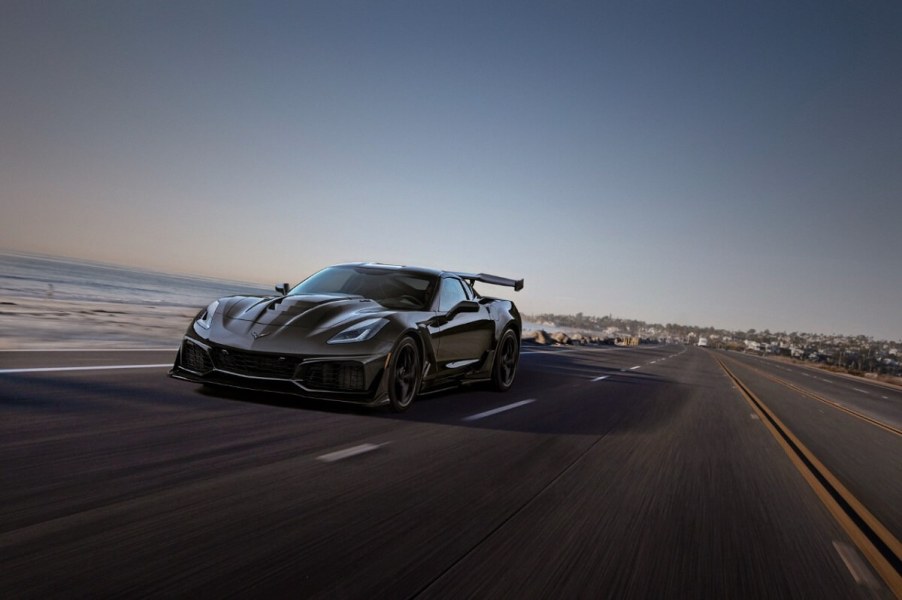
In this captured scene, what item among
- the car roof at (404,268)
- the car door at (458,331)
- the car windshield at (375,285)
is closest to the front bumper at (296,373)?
the car door at (458,331)

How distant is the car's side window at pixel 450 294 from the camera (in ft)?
25.5

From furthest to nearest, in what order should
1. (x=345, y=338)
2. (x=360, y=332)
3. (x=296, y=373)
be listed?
(x=360, y=332)
(x=345, y=338)
(x=296, y=373)

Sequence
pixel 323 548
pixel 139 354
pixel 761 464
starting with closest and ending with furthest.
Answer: pixel 323 548 < pixel 761 464 < pixel 139 354

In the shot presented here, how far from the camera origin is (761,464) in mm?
6570

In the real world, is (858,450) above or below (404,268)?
below

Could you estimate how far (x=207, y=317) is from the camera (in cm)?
645

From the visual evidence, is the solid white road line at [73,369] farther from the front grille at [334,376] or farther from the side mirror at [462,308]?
the side mirror at [462,308]

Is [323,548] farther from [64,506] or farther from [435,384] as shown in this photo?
[435,384]

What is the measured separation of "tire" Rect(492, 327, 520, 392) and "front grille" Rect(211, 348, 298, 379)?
4111 mm

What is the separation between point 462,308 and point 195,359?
3215 mm

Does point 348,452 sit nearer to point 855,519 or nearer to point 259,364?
point 259,364

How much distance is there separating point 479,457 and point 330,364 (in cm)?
162

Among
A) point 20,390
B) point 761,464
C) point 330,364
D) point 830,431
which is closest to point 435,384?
point 330,364

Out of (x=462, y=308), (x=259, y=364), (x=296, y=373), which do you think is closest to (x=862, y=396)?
(x=462, y=308)
